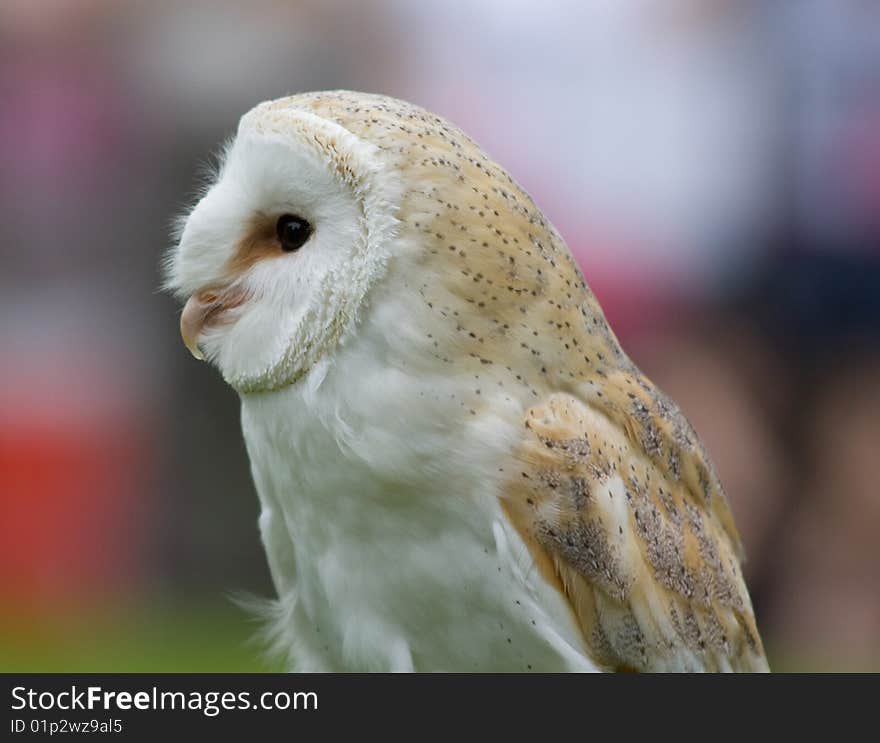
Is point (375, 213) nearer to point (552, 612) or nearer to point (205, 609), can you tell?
point (552, 612)

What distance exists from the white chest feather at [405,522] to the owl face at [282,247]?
39 millimetres

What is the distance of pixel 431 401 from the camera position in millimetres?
966

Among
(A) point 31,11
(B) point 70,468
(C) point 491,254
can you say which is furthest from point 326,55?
(C) point 491,254

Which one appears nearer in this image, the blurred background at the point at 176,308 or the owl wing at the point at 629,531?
the owl wing at the point at 629,531

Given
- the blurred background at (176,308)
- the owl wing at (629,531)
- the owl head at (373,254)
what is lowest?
the owl wing at (629,531)

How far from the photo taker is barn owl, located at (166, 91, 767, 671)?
→ 0.96 meters

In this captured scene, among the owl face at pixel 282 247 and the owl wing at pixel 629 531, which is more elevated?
the owl face at pixel 282 247

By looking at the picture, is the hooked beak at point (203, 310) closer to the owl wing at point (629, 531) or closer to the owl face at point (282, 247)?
the owl face at point (282, 247)

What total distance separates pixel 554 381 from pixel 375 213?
21 cm

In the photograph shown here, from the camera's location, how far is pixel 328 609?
1091 millimetres

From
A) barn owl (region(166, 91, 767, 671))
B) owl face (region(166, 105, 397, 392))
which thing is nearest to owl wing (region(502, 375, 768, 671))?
barn owl (region(166, 91, 767, 671))

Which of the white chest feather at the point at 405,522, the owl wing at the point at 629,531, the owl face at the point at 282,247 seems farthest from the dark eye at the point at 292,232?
the owl wing at the point at 629,531

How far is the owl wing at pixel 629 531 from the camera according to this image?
0.98 m

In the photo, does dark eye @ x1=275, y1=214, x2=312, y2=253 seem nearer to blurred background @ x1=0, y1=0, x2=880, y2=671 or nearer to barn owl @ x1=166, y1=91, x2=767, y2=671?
barn owl @ x1=166, y1=91, x2=767, y2=671
